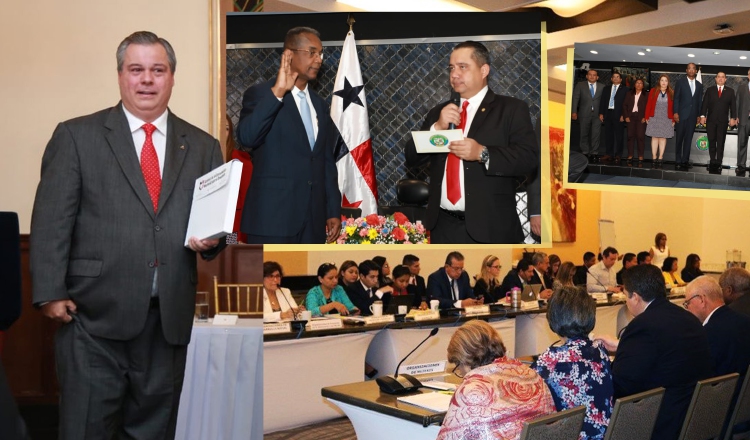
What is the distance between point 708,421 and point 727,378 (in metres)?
0.21

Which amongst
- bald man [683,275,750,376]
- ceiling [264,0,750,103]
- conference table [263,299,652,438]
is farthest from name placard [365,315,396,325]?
ceiling [264,0,750,103]

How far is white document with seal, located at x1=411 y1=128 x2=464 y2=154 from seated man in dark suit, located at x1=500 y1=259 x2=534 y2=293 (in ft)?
2.76

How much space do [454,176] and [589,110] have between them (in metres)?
1.17

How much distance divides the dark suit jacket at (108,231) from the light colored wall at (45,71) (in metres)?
1.04

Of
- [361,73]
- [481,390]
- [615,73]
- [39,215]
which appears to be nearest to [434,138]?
[361,73]

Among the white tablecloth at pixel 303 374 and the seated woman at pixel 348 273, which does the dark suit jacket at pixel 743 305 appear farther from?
the seated woman at pixel 348 273

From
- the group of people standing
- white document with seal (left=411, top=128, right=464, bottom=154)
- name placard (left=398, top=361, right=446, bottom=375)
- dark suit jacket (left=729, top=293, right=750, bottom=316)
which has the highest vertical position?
the group of people standing

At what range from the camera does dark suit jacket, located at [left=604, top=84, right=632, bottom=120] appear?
4.67 m

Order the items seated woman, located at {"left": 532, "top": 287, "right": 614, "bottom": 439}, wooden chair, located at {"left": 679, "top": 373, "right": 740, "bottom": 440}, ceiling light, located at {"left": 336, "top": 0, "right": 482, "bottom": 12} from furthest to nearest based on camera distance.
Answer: ceiling light, located at {"left": 336, "top": 0, "right": 482, "bottom": 12}, wooden chair, located at {"left": 679, "top": 373, "right": 740, "bottom": 440}, seated woman, located at {"left": 532, "top": 287, "right": 614, "bottom": 439}

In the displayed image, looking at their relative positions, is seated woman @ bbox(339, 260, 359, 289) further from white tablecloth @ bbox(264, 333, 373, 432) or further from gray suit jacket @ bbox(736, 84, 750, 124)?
gray suit jacket @ bbox(736, 84, 750, 124)

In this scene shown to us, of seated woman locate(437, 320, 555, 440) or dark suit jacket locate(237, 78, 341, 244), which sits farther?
dark suit jacket locate(237, 78, 341, 244)

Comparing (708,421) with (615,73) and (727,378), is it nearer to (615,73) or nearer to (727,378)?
(727,378)

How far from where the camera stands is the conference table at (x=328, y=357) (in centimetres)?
395

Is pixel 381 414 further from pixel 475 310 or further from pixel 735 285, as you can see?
pixel 735 285
